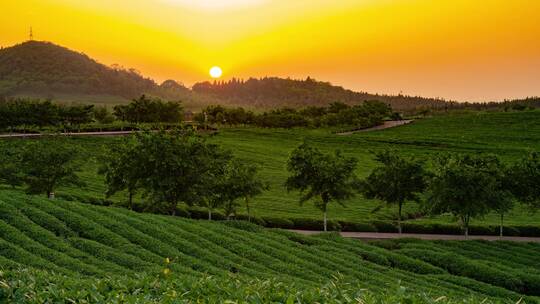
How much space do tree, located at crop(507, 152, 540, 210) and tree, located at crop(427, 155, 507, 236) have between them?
4.34 meters

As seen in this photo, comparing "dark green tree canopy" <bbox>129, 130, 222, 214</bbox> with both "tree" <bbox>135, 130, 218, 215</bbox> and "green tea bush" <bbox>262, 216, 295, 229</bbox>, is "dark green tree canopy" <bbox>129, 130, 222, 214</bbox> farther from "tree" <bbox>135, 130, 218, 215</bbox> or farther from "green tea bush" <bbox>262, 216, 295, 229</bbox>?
"green tea bush" <bbox>262, 216, 295, 229</bbox>

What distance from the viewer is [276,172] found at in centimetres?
8631

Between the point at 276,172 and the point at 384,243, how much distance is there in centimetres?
4525

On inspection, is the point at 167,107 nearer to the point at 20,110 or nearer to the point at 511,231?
the point at 20,110

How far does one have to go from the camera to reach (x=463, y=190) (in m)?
44.6

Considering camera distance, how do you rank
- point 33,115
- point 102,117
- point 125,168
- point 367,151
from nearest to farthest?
1. point 125,168
2. point 33,115
3. point 367,151
4. point 102,117

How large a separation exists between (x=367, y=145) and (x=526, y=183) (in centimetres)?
7286

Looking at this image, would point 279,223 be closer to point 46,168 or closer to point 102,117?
point 46,168

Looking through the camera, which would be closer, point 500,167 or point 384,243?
point 384,243

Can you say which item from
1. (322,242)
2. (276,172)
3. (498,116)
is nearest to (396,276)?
(322,242)

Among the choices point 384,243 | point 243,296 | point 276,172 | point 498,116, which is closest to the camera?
point 243,296

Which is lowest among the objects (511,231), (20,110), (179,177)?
(511,231)

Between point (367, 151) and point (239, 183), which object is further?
point (367, 151)

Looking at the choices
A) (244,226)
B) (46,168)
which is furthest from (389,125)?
(244,226)
